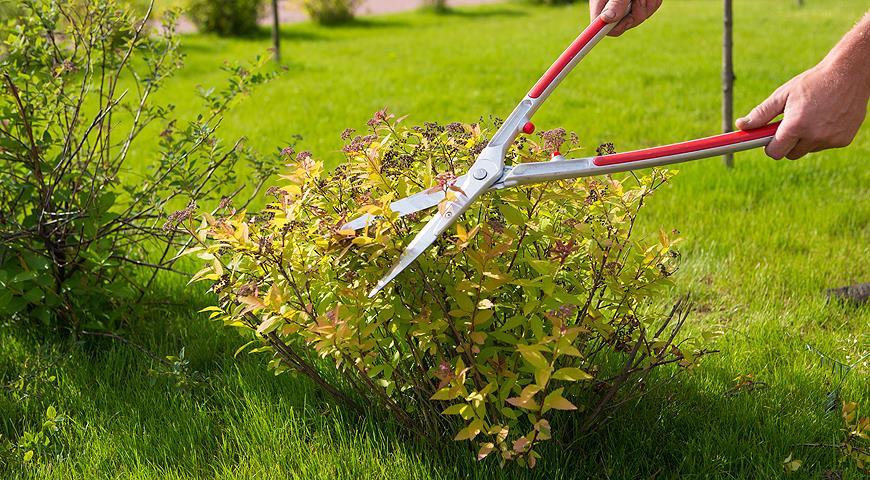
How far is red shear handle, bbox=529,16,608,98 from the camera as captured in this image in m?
2.38

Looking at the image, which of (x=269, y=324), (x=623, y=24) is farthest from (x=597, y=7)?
(x=269, y=324)

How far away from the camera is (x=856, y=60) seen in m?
2.16

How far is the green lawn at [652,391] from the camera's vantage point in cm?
260

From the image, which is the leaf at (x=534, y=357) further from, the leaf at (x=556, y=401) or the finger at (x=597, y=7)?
the finger at (x=597, y=7)

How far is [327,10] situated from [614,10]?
554 inches

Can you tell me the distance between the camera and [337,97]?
8.34 m

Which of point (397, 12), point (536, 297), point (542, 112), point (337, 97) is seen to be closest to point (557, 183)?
point (536, 297)

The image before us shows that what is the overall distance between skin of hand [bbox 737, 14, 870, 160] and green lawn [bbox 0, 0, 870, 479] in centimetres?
98

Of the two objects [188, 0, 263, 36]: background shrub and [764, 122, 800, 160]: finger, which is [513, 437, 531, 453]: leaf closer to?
[764, 122, 800, 160]: finger

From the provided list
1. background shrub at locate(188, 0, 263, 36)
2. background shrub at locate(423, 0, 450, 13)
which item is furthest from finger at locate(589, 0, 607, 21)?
background shrub at locate(423, 0, 450, 13)

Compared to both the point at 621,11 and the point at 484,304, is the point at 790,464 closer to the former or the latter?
the point at 484,304

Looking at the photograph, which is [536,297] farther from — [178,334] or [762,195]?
[762,195]

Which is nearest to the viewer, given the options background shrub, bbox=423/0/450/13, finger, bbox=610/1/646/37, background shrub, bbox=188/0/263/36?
finger, bbox=610/1/646/37

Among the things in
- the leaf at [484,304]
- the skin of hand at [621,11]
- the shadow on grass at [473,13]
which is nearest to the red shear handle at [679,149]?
the leaf at [484,304]
